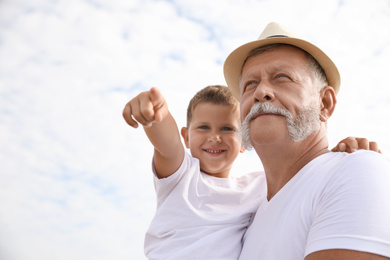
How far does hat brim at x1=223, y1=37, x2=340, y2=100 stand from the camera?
2.92m

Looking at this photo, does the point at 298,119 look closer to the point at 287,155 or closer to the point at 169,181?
the point at 287,155

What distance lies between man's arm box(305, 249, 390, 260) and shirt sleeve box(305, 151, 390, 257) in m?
0.02

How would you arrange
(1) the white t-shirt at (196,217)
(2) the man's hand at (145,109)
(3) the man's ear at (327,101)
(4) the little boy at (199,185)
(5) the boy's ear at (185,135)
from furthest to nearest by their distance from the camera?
(5) the boy's ear at (185,135)
(3) the man's ear at (327,101)
(1) the white t-shirt at (196,217)
(4) the little boy at (199,185)
(2) the man's hand at (145,109)

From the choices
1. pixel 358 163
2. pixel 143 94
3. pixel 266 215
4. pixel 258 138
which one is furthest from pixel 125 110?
pixel 358 163

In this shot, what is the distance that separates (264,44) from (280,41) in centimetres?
15

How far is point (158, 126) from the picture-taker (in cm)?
269

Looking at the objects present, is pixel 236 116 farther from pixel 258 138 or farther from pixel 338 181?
pixel 338 181

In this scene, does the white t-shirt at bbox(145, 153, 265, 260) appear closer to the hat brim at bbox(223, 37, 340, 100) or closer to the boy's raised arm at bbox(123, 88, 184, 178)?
the boy's raised arm at bbox(123, 88, 184, 178)

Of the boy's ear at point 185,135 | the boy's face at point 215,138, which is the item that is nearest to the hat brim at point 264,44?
the boy's face at point 215,138

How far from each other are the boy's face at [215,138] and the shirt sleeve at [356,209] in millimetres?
1655

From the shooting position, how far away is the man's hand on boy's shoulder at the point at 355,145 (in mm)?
2562

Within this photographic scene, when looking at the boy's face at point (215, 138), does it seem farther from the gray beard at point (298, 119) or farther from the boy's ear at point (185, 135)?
the gray beard at point (298, 119)

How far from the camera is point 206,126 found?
12.4 feet

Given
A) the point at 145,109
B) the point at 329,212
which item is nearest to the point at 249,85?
the point at 145,109
